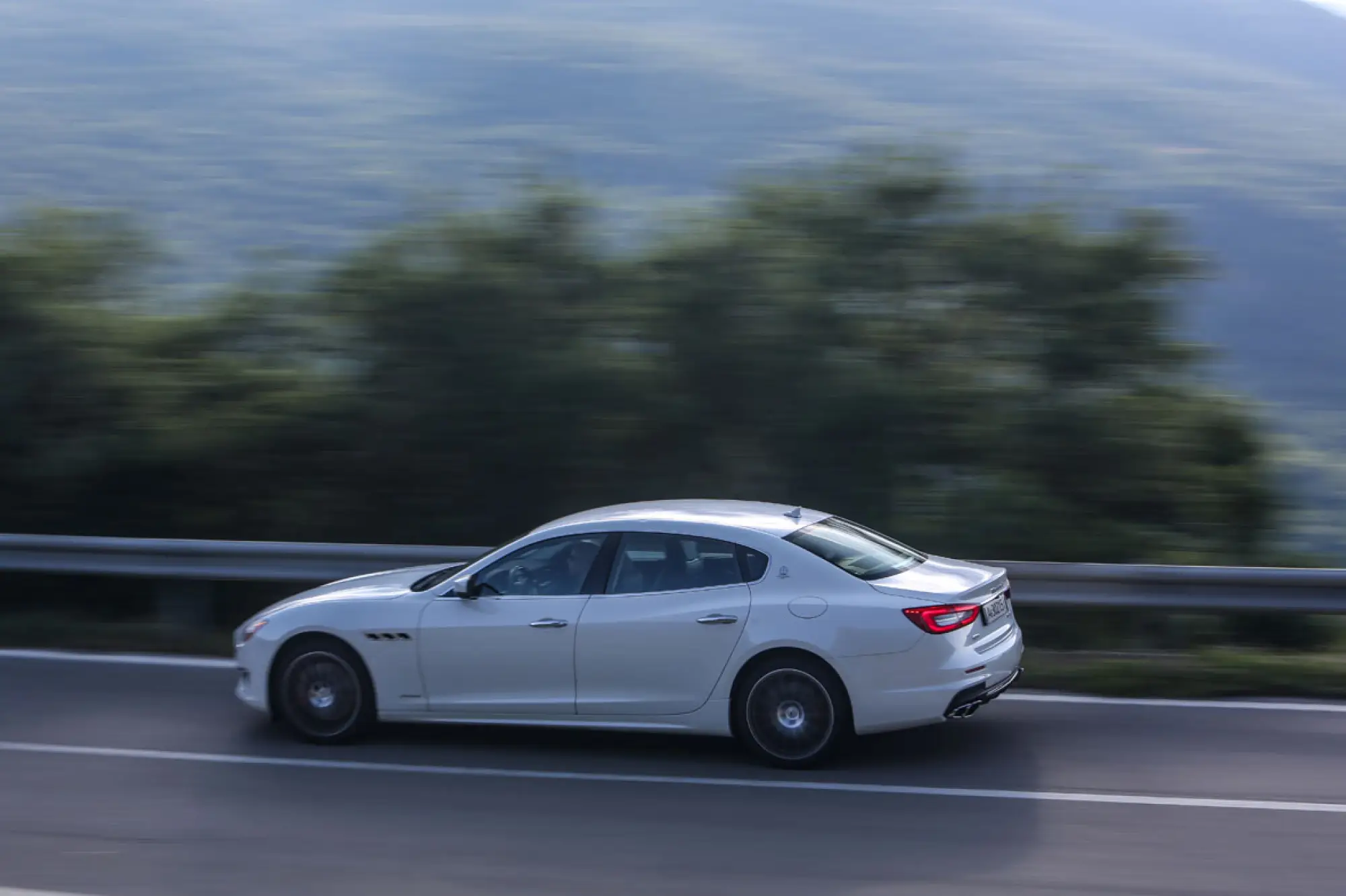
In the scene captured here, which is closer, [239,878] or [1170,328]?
[239,878]

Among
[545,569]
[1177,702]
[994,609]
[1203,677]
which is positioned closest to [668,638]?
[545,569]

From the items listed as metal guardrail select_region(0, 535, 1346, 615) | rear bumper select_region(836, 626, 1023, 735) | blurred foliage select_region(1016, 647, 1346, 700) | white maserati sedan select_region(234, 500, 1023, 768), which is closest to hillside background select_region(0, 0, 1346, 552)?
metal guardrail select_region(0, 535, 1346, 615)

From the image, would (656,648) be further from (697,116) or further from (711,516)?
(697,116)

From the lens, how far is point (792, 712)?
714 cm

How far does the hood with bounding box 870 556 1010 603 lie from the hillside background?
5916 millimetres

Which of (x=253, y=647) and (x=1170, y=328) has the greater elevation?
(x=1170, y=328)

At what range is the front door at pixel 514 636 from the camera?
7422mm

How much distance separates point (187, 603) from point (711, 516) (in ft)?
19.4

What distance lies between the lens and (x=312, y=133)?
119ft

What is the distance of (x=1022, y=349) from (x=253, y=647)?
7147mm

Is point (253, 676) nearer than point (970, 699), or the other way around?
point (970, 699)

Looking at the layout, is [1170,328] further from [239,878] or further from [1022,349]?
[239,878]

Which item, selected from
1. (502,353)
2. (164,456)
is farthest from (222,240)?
(502,353)

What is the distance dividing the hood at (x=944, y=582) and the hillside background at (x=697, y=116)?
5916 millimetres
